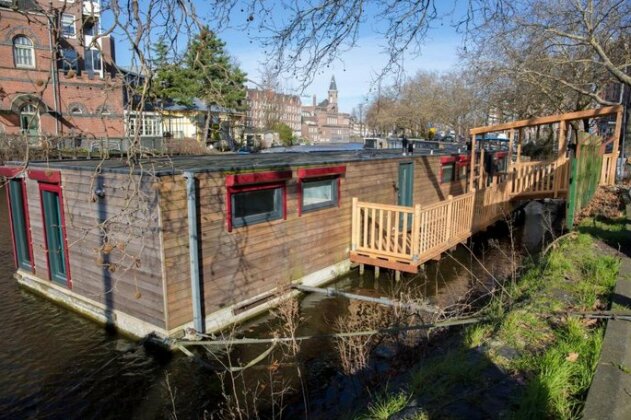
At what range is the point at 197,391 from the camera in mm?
5922

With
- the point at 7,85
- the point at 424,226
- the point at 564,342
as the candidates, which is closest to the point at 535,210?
the point at 424,226

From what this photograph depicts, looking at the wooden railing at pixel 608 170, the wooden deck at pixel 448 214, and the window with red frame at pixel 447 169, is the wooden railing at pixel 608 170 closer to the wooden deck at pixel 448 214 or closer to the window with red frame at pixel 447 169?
the wooden deck at pixel 448 214

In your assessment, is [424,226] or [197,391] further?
[424,226]

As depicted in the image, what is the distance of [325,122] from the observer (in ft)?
465

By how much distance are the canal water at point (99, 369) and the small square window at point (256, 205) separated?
69.5 inches

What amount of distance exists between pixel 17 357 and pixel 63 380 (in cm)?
112

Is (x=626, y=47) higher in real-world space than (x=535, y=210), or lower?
higher

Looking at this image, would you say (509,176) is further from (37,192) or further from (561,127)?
(37,192)

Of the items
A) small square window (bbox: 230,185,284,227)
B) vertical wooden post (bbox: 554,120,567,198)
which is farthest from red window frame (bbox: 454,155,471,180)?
small square window (bbox: 230,185,284,227)

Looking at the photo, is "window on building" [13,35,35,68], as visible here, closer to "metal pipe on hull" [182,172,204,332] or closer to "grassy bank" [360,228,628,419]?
"metal pipe on hull" [182,172,204,332]

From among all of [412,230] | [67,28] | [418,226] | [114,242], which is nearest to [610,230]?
[418,226]

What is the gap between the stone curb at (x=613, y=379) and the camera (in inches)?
114

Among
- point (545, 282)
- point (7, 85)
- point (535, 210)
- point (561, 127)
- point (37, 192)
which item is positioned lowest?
point (535, 210)

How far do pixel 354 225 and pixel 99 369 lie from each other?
228 inches
